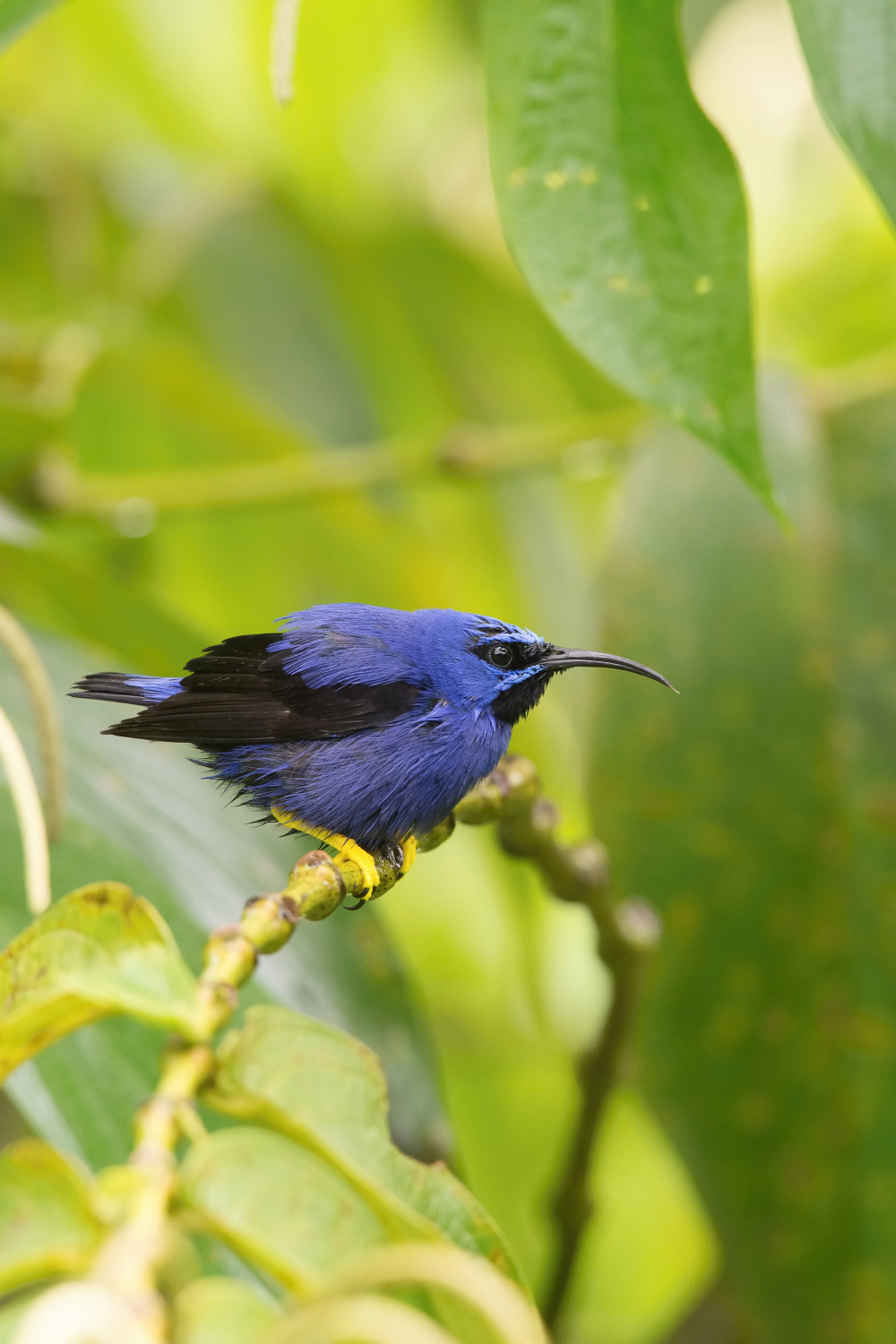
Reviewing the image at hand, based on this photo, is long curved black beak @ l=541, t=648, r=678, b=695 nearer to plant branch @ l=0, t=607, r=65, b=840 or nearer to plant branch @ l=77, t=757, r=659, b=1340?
plant branch @ l=77, t=757, r=659, b=1340

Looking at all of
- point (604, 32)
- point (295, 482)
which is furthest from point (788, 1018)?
point (604, 32)

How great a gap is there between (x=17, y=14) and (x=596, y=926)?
128cm

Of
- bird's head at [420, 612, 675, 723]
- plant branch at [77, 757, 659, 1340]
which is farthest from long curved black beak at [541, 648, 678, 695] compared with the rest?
plant branch at [77, 757, 659, 1340]

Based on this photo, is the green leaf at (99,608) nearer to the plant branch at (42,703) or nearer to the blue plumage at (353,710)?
the blue plumage at (353,710)

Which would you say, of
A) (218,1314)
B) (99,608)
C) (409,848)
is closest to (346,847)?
(409,848)

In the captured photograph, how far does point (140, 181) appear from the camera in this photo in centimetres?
431

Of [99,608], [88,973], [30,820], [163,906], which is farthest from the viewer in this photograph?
[99,608]

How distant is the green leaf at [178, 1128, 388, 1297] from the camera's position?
2.62 ft

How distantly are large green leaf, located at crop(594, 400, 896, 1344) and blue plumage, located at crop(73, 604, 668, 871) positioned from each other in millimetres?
929

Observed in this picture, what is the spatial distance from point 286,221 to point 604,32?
297 cm

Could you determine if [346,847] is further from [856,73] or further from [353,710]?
[856,73]

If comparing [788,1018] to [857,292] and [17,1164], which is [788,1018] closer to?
[17,1164]

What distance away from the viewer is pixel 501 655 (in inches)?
62.2

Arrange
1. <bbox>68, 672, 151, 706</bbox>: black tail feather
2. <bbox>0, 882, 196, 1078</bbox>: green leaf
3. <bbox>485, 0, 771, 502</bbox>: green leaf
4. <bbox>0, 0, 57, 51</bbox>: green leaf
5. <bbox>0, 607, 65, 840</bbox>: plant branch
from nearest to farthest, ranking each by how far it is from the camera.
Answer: <bbox>0, 882, 196, 1078</bbox>: green leaf < <bbox>0, 0, 57, 51</bbox>: green leaf < <bbox>0, 607, 65, 840</bbox>: plant branch < <bbox>485, 0, 771, 502</bbox>: green leaf < <bbox>68, 672, 151, 706</bbox>: black tail feather
